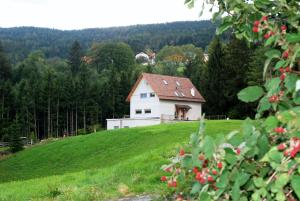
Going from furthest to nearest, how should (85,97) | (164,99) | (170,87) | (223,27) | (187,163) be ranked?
(85,97)
(170,87)
(164,99)
(223,27)
(187,163)

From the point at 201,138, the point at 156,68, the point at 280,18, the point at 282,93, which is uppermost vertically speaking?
the point at 156,68

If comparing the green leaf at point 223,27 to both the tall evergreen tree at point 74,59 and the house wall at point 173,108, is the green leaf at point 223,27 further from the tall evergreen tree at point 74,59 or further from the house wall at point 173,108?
the tall evergreen tree at point 74,59

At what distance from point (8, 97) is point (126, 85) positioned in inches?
872

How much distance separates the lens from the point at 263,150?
2.66 metres

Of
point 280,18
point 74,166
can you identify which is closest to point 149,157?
point 280,18

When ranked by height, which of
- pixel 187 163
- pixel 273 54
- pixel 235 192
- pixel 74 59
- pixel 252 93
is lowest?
pixel 235 192

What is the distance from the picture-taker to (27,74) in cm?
12775

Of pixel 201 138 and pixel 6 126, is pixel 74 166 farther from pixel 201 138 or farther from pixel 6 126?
pixel 6 126

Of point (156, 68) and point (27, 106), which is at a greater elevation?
point (156, 68)

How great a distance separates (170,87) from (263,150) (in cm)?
6196

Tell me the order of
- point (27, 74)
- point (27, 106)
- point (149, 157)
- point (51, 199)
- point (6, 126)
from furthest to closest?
1. point (27, 74)
2. point (27, 106)
3. point (6, 126)
4. point (149, 157)
5. point (51, 199)

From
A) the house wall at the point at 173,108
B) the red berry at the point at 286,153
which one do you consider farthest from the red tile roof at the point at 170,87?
the red berry at the point at 286,153

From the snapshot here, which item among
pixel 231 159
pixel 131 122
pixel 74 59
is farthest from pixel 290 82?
pixel 74 59

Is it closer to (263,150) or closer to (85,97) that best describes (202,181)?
(263,150)
